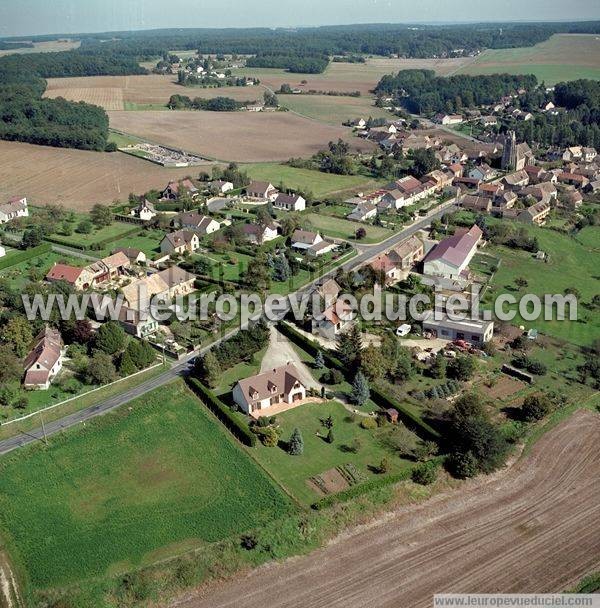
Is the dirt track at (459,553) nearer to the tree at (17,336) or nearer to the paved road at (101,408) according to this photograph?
the paved road at (101,408)

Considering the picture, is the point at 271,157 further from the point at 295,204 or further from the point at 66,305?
the point at 66,305

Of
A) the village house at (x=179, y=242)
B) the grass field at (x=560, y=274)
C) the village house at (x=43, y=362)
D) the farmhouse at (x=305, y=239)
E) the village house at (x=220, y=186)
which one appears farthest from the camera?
the village house at (x=220, y=186)

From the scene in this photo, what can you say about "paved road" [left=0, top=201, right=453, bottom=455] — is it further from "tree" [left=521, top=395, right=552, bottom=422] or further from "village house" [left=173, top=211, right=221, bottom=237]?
"village house" [left=173, top=211, right=221, bottom=237]

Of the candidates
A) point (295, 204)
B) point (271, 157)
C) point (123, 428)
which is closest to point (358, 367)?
point (123, 428)

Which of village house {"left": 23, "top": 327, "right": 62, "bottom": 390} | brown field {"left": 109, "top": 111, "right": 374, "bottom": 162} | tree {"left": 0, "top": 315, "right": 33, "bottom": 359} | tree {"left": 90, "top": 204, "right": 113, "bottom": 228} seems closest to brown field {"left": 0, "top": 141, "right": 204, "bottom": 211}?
tree {"left": 90, "top": 204, "right": 113, "bottom": 228}

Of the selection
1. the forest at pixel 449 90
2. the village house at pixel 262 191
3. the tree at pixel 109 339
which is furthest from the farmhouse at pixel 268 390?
the forest at pixel 449 90

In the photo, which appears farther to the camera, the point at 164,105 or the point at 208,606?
the point at 164,105

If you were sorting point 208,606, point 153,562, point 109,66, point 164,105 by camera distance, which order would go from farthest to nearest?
1. point 109,66
2. point 164,105
3. point 153,562
4. point 208,606
